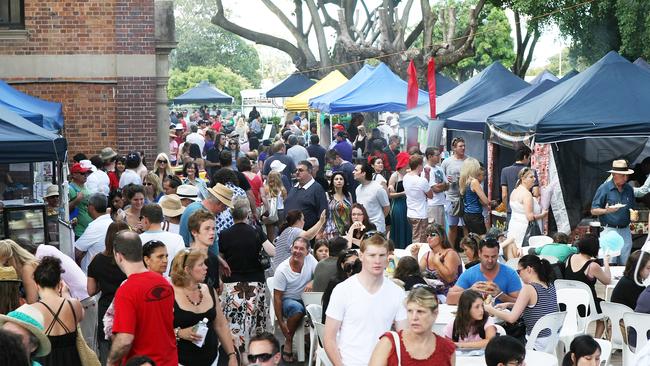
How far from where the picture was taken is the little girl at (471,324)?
8.16m

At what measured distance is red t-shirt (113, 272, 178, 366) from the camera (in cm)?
664

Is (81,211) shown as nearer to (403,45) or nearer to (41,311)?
(41,311)

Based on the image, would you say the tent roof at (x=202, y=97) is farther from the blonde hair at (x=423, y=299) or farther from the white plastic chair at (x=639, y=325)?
the blonde hair at (x=423, y=299)

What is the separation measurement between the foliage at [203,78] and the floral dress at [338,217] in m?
74.7

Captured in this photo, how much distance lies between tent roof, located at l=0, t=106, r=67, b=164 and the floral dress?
3.96 meters

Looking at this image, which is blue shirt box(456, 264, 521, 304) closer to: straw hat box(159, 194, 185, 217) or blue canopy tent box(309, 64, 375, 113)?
straw hat box(159, 194, 185, 217)

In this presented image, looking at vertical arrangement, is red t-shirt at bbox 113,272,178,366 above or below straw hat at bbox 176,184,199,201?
below

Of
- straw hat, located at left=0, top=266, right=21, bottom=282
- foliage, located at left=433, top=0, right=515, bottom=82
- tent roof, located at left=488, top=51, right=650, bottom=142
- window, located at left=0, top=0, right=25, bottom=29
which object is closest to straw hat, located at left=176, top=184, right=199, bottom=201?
straw hat, located at left=0, top=266, right=21, bottom=282

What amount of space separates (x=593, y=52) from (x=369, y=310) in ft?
76.3

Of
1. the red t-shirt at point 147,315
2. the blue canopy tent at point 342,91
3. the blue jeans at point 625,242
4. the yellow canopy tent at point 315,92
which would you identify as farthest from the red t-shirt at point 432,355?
the yellow canopy tent at point 315,92

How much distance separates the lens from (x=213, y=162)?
941 inches

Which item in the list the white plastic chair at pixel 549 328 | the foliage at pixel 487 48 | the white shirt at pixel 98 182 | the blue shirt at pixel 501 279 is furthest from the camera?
the foliage at pixel 487 48

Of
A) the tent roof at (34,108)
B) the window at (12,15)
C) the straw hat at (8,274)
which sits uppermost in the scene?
the window at (12,15)

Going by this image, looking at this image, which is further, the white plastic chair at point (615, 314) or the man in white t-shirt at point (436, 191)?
the man in white t-shirt at point (436, 191)
